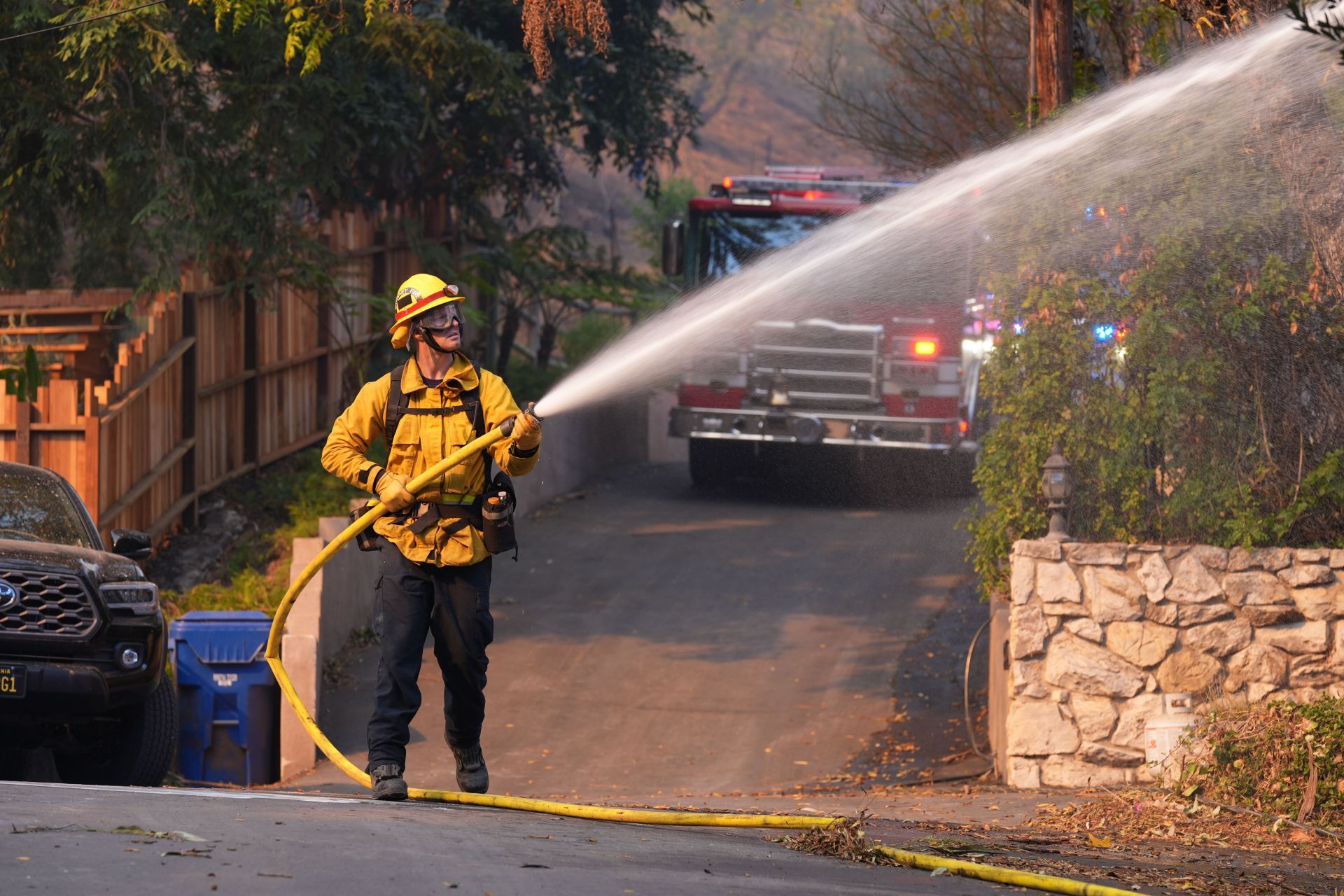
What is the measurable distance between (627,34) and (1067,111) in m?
9.70

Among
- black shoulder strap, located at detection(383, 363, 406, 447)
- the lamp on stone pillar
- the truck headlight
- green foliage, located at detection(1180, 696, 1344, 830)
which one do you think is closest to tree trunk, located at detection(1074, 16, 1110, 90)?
the lamp on stone pillar

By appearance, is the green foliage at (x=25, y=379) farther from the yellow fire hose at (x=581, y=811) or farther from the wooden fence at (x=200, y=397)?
the yellow fire hose at (x=581, y=811)

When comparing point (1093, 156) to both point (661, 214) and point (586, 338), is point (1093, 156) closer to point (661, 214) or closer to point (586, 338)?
point (586, 338)

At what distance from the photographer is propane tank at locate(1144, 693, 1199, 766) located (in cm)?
740

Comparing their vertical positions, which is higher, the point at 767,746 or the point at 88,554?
the point at 88,554

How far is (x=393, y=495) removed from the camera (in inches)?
225

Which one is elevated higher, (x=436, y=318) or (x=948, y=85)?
(x=948, y=85)

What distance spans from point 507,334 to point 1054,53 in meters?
11.2

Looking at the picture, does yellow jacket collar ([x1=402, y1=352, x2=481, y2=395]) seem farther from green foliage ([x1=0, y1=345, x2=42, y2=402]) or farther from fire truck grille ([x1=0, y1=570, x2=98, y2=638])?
green foliage ([x1=0, y1=345, x2=42, y2=402])

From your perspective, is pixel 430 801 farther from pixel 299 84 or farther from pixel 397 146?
pixel 397 146

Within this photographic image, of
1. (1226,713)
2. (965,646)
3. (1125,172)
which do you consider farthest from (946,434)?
(1226,713)

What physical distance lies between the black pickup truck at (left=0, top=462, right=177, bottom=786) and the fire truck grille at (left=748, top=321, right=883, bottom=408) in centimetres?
833

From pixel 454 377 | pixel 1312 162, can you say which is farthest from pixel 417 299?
pixel 1312 162

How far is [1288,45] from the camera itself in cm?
780
